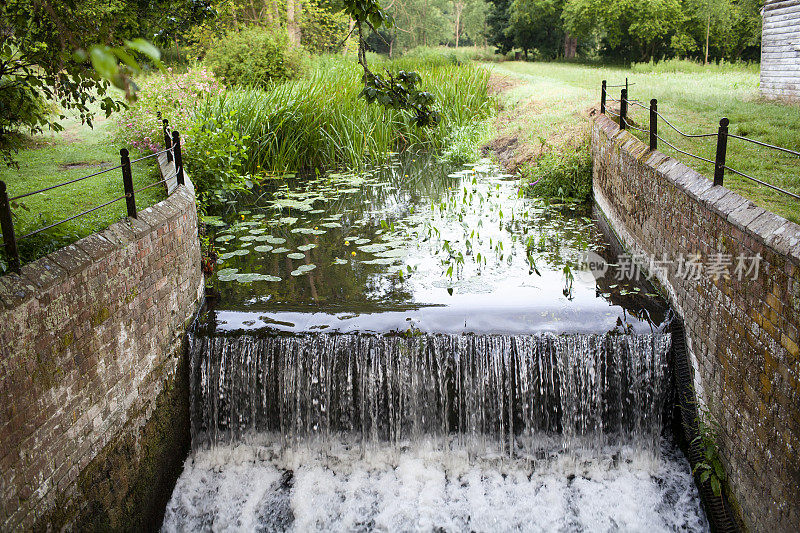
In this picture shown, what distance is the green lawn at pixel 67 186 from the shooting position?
5.09 m

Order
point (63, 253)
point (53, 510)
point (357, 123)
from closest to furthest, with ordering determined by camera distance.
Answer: point (53, 510)
point (63, 253)
point (357, 123)

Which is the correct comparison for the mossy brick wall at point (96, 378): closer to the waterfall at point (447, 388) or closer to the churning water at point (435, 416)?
the churning water at point (435, 416)

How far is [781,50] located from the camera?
13492 millimetres

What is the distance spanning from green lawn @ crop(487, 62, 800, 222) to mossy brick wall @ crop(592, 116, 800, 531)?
685mm

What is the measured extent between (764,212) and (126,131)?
10417 millimetres

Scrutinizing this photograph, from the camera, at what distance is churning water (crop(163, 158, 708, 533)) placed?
5.06 m

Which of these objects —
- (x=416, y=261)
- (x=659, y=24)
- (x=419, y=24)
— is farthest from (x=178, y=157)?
(x=419, y=24)

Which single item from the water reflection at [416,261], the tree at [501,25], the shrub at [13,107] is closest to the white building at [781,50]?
the water reflection at [416,261]

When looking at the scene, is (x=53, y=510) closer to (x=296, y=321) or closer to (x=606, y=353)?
(x=296, y=321)

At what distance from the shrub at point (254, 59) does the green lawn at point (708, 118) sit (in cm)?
666

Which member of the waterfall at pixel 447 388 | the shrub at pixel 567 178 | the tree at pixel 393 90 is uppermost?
the tree at pixel 393 90

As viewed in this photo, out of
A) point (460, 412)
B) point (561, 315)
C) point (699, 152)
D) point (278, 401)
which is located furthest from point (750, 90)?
point (278, 401)

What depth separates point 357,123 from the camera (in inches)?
547

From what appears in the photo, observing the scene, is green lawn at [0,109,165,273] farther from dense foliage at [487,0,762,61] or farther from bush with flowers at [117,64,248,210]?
dense foliage at [487,0,762,61]
